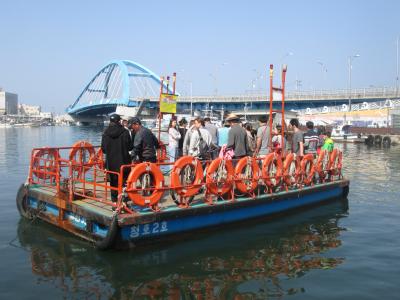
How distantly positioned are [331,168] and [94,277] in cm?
868

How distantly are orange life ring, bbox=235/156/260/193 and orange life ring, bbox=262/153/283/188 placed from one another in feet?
1.26

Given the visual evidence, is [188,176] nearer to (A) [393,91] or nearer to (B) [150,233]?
(B) [150,233]

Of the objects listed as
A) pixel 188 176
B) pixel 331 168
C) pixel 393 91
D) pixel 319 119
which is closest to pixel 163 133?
pixel 319 119

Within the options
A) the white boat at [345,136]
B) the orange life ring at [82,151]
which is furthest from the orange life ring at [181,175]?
the white boat at [345,136]

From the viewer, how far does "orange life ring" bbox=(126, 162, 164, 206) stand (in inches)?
313

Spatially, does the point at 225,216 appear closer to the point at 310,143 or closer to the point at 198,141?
the point at 198,141

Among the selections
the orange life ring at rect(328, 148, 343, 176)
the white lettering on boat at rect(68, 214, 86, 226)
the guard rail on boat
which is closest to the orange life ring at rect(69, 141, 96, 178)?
the guard rail on boat

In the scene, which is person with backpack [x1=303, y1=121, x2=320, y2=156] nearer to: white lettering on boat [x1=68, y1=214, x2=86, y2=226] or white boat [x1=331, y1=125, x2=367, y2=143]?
white lettering on boat [x1=68, y1=214, x2=86, y2=226]

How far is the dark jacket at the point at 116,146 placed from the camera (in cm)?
880

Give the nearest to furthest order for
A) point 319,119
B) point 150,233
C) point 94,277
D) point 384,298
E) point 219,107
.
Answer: point 384,298
point 94,277
point 150,233
point 319,119
point 219,107

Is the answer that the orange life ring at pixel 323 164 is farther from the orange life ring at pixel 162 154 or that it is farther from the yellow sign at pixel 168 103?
the orange life ring at pixel 162 154

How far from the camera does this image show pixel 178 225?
8.78 metres

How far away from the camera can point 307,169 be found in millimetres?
12164

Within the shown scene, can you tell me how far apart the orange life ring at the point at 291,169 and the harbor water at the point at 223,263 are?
98 cm
